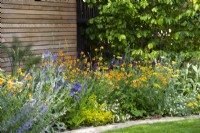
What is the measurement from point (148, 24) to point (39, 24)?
9.06 feet

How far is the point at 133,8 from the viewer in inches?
377

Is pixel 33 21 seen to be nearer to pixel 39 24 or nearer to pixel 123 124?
pixel 39 24

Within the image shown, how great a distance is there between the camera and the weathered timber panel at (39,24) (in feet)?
28.4

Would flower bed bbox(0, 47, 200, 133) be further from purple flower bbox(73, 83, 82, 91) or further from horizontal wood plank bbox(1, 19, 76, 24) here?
horizontal wood plank bbox(1, 19, 76, 24)

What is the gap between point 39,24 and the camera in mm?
9461

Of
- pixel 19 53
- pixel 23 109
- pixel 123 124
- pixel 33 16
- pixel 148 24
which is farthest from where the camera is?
pixel 148 24

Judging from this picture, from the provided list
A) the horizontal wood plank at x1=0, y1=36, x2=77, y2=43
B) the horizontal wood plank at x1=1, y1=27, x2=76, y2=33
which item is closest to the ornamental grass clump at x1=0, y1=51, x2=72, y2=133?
the horizontal wood plank at x1=0, y1=36, x2=77, y2=43

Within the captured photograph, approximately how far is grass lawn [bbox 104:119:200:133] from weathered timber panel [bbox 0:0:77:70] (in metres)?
3.34

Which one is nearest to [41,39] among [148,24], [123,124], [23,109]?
[148,24]

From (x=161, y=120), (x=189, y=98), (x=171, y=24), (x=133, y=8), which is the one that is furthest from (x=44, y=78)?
(x=171, y=24)

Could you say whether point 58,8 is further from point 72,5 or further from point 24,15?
point 24,15

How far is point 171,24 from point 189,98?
109 inches

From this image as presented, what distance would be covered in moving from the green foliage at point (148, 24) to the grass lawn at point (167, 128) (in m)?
3.25

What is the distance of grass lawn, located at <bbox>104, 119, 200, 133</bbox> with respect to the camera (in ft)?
20.6
